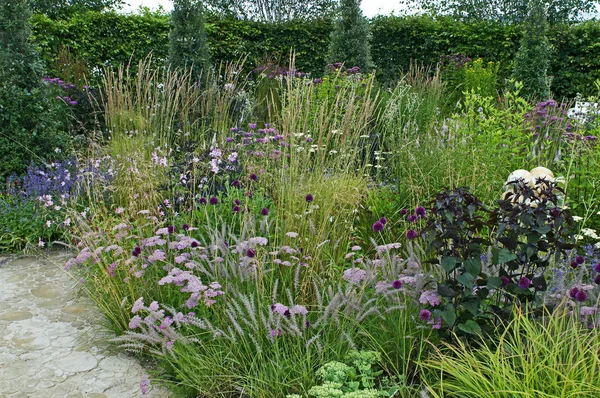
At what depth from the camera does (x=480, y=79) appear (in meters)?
9.62

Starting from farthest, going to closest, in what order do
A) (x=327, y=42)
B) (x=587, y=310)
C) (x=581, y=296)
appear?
1. (x=327, y=42)
2. (x=587, y=310)
3. (x=581, y=296)

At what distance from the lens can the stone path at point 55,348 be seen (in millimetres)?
2770

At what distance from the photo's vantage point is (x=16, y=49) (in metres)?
6.02

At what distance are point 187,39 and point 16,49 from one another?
Answer: 9.78 feet

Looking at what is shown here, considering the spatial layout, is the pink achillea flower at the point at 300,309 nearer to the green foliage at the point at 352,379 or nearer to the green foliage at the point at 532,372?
the green foliage at the point at 352,379

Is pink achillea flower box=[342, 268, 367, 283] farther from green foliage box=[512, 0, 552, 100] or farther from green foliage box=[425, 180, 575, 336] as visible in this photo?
green foliage box=[512, 0, 552, 100]

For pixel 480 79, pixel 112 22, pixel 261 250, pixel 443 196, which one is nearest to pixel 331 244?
pixel 261 250

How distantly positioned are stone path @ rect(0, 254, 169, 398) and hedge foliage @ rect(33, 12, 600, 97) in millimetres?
7450

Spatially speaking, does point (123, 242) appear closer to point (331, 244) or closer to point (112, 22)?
point (331, 244)

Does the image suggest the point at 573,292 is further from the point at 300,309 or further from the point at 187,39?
the point at 187,39

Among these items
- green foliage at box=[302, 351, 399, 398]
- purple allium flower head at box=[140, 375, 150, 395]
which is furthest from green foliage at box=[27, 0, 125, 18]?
green foliage at box=[302, 351, 399, 398]

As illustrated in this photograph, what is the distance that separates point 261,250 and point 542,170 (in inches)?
87.8

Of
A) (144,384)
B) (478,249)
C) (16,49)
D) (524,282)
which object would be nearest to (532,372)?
(524,282)

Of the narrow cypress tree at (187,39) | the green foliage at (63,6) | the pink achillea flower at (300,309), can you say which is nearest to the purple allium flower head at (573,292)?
the pink achillea flower at (300,309)
